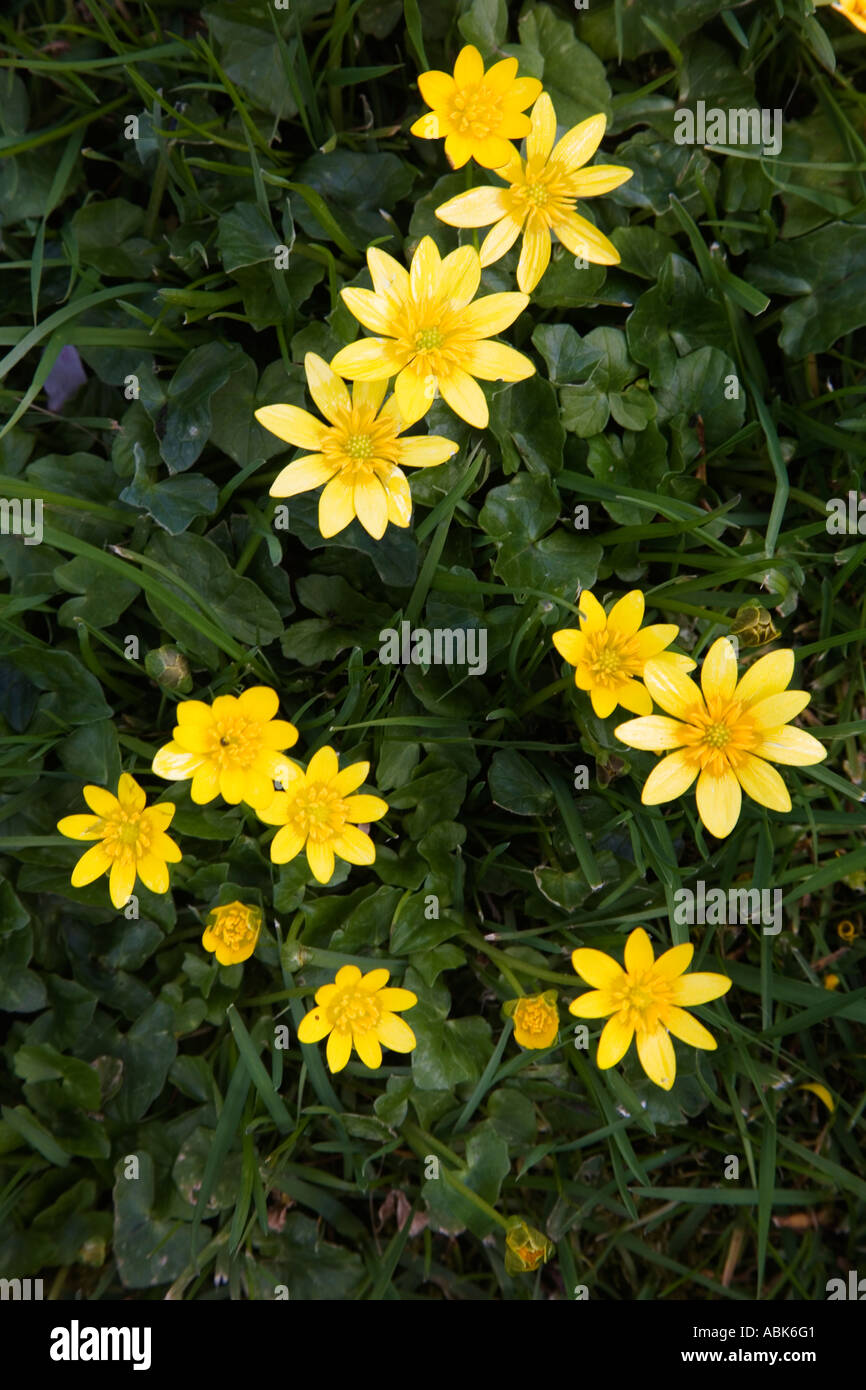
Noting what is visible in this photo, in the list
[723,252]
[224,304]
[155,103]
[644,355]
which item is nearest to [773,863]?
[644,355]

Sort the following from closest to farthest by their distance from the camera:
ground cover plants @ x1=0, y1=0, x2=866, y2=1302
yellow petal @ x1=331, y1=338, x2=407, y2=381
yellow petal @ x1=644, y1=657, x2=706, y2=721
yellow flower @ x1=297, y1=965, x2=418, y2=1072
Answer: yellow petal @ x1=331, y1=338, x2=407, y2=381, yellow petal @ x1=644, y1=657, x2=706, y2=721, yellow flower @ x1=297, y1=965, x2=418, y2=1072, ground cover plants @ x1=0, y1=0, x2=866, y2=1302

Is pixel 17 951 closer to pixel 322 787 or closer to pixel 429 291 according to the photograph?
pixel 322 787

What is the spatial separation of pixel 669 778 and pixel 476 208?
116 centimetres

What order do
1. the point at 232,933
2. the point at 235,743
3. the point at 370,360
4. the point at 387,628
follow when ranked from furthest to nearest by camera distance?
1. the point at 387,628
2. the point at 232,933
3. the point at 235,743
4. the point at 370,360

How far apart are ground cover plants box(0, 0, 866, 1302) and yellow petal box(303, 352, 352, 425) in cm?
14

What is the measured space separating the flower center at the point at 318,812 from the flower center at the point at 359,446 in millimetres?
648

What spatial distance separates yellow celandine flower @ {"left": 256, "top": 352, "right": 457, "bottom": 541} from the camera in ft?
6.14

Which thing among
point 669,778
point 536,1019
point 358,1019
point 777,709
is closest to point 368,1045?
point 358,1019

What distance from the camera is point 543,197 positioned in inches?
76.7

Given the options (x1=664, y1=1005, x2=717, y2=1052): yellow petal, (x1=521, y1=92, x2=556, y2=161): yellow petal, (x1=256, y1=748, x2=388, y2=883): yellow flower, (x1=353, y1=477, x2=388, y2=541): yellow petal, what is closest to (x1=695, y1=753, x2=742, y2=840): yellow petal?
(x1=664, y1=1005, x2=717, y2=1052): yellow petal

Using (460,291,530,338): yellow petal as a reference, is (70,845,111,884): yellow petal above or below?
below

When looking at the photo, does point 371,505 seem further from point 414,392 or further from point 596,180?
point 596,180

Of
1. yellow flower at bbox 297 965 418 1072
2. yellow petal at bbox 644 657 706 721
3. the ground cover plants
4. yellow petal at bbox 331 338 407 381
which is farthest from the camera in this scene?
the ground cover plants

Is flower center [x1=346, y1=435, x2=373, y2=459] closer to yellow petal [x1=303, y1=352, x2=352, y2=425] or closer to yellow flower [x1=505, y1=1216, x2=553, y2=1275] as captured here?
yellow petal [x1=303, y1=352, x2=352, y2=425]
